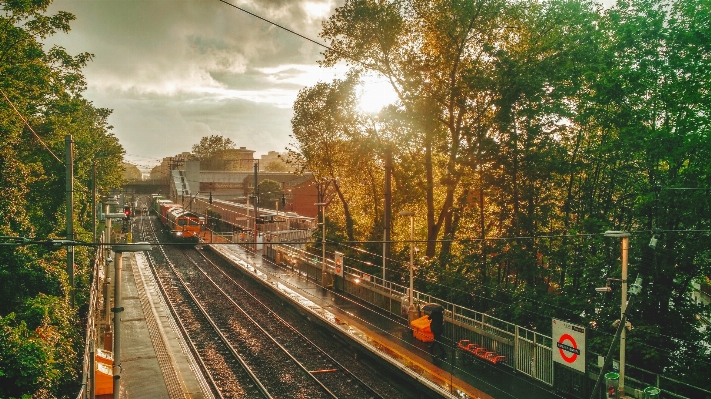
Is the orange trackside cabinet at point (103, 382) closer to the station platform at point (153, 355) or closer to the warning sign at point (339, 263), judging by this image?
the station platform at point (153, 355)

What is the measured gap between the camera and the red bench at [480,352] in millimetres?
16312

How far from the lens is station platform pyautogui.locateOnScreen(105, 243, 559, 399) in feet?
48.1

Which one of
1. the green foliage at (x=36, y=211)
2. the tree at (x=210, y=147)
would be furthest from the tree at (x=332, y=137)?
the tree at (x=210, y=147)

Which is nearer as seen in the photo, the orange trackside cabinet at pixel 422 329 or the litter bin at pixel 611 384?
the litter bin at pixel 611 384

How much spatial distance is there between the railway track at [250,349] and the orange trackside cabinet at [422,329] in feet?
10.5

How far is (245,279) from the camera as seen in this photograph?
33938 mm

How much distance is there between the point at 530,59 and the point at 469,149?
433 cm

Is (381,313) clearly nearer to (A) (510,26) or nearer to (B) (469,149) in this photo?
(B) (469,149)

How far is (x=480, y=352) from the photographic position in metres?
16.9

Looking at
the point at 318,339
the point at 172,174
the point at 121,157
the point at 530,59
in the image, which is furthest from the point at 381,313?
the point at 172,174

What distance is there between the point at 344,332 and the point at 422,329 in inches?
118

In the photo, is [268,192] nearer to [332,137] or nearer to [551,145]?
[332,137]

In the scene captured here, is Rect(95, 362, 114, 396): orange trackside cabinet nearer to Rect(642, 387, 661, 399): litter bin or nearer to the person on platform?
the person on platform

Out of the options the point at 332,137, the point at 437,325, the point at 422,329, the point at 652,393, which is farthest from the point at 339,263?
the point at 652,393
